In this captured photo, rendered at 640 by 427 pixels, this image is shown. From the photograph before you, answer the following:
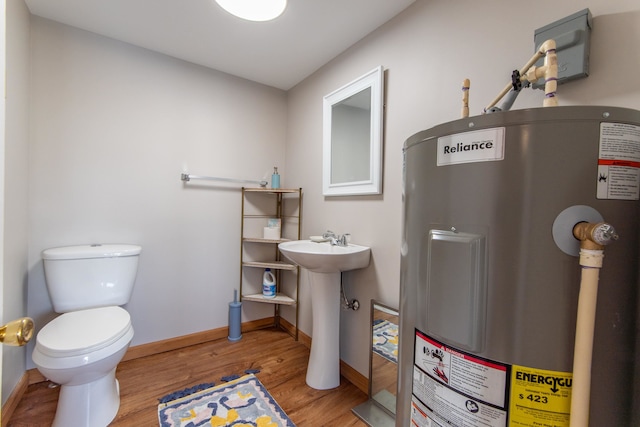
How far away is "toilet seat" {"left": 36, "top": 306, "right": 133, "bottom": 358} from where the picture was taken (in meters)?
1.18

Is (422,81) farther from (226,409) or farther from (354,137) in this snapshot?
(226,409)

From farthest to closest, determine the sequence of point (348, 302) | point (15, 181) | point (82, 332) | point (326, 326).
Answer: point (348, 302) → point (326, 326) → point (15, 181) → point (82, 332)

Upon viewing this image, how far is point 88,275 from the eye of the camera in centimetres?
160

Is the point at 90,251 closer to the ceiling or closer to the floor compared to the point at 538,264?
closer to the floor

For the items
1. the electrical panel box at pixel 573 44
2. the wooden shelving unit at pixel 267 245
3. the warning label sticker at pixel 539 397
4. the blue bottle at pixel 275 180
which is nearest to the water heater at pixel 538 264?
the warning label sticker at pixel 539 397

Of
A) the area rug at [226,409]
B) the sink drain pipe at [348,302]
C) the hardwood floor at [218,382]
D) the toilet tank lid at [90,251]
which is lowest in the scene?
the hardwood floor at [218,382]

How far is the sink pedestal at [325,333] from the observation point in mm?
1670

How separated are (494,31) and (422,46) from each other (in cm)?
36

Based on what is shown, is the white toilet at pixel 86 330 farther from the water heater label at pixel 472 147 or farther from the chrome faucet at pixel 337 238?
the water heater label at pixel 472 147

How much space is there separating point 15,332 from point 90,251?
1303 millimetres

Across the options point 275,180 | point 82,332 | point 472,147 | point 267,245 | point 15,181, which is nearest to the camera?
point 472,147

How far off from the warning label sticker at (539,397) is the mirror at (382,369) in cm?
94

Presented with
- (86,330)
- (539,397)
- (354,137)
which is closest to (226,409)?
(86,330)

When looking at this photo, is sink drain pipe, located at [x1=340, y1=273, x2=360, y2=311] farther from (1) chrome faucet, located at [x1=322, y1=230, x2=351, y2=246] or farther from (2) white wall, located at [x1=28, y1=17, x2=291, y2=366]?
(2) white wall, located at [x1=28, y1=17, x2=291, y2=366]
